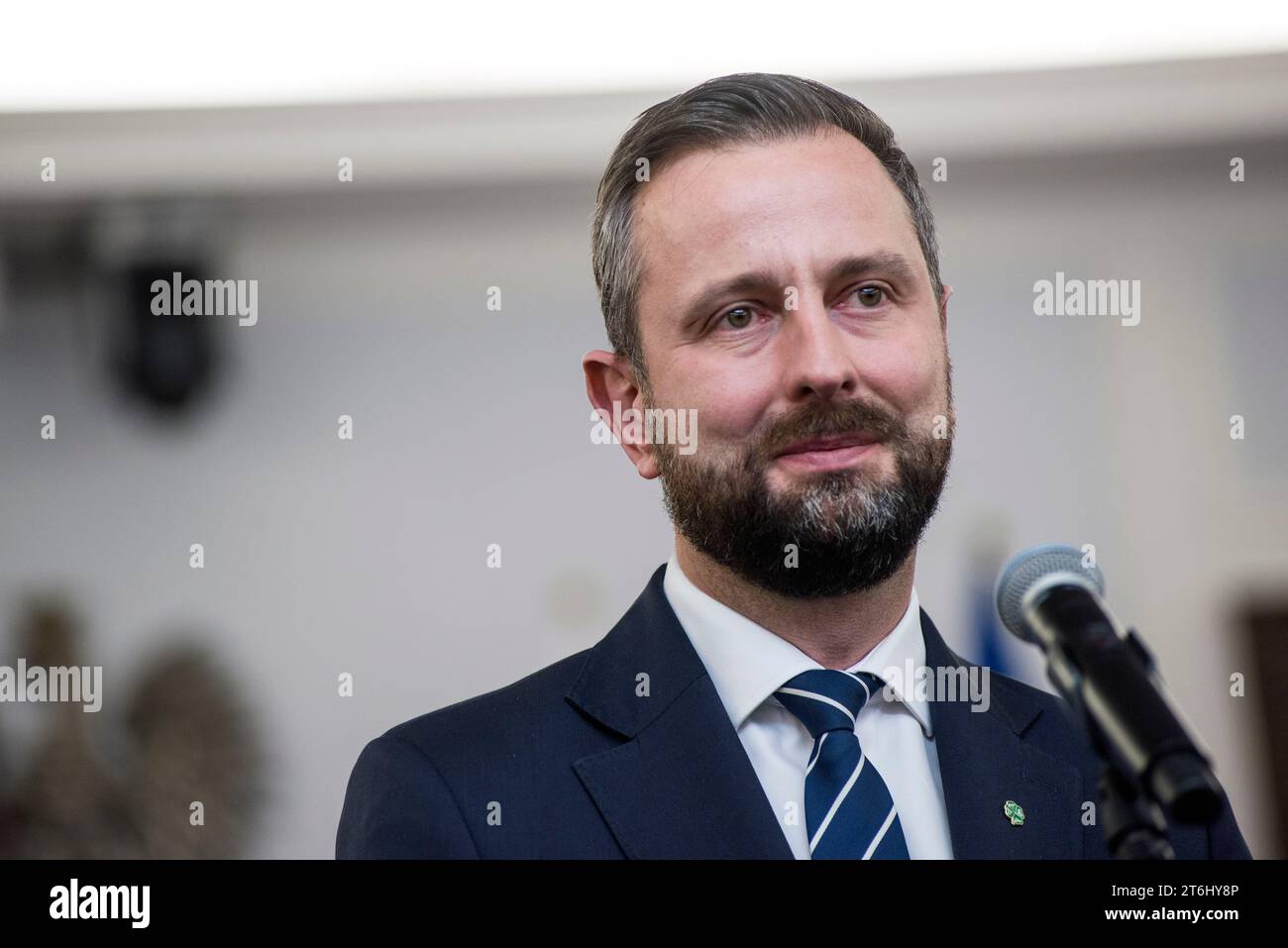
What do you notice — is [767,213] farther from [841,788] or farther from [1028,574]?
[841,788]

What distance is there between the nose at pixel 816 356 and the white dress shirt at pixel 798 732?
36cm

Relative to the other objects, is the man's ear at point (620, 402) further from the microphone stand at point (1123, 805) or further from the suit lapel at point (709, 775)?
the microphone stand at point (1123, 805)

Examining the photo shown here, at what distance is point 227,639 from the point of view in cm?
227

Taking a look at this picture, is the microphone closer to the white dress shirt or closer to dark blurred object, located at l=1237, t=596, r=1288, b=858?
the white dress shirt

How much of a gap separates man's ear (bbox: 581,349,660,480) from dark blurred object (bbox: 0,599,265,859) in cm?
81

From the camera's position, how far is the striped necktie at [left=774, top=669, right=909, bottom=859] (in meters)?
1.82

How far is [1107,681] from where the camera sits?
3.92ft

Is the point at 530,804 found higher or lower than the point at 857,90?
lower

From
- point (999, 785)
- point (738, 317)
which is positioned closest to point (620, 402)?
point (738, 317)

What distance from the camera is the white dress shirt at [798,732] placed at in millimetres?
1854

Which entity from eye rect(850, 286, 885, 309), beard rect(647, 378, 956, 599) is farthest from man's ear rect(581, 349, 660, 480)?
eye rect(850, 286, 885, 309)
